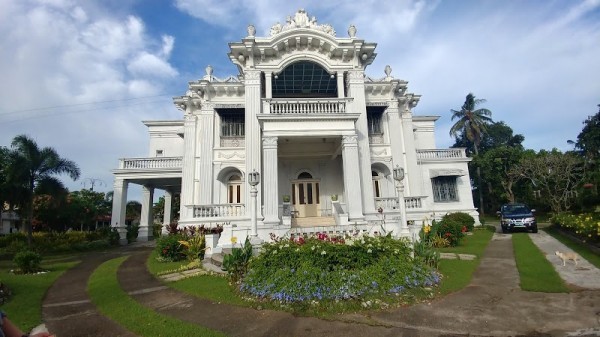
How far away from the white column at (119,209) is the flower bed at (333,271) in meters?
16.3

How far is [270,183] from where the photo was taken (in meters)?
13.9

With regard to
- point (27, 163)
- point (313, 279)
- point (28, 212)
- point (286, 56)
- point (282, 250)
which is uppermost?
point (286, 56)

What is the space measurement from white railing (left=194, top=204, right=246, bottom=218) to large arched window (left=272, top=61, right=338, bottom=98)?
23.9ft

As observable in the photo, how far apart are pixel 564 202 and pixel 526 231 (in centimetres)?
1111

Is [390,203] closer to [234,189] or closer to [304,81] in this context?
Result: [234,189]

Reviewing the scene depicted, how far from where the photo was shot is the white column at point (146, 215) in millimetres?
22203

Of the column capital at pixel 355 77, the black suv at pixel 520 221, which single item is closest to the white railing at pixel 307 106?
the column capital at pixel 355 77

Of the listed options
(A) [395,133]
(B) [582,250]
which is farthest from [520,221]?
(A) [395,133]

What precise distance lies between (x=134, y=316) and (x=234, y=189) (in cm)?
1214

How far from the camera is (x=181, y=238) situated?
488 inches

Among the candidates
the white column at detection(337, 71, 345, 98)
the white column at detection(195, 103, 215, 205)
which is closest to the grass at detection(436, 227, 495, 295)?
the white column at detection(337, 71, 345, 98)

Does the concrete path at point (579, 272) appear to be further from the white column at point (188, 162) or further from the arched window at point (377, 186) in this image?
the white column at point (188, 162)

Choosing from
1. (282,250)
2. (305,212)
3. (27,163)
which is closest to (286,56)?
(305,212)

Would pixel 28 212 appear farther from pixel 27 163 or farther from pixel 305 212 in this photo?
pixel 305 212
